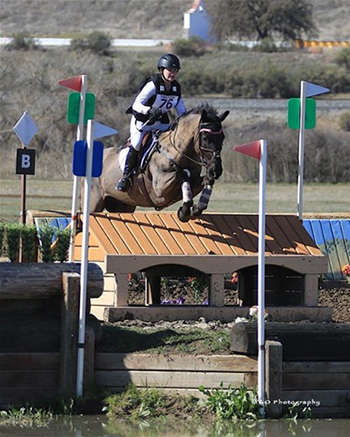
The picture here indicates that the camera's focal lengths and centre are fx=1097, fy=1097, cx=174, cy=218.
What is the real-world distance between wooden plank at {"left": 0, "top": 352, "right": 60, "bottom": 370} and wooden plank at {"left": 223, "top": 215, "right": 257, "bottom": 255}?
8.78 ft

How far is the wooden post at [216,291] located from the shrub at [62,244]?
1326mm

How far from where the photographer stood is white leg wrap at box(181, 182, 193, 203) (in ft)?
32.5

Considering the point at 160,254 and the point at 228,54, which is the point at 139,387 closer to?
the point at 160,254

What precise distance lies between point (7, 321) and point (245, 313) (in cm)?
264

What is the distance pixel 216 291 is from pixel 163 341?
190cm

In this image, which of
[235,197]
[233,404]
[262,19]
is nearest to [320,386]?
[233,404]

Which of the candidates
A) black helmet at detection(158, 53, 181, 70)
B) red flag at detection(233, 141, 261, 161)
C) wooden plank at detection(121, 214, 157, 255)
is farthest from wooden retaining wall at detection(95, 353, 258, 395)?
black helmet at detection(158, 53, 181, 70)

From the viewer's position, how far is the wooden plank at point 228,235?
9312mm

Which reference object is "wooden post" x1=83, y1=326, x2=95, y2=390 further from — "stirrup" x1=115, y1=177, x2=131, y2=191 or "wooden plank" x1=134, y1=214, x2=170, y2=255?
"stirrup" x1=115, y1=177, x2=131, y2=191

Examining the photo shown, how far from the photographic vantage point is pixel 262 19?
237 ft

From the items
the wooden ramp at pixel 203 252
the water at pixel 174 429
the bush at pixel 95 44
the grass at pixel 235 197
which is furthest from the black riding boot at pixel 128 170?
the bush at pixel 95 44

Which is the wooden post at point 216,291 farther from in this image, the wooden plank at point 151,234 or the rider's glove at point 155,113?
the rider's glove at point 155,113

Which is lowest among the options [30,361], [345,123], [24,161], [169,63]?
[30,361]

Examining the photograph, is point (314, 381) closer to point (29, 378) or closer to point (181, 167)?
point (29, 378)
